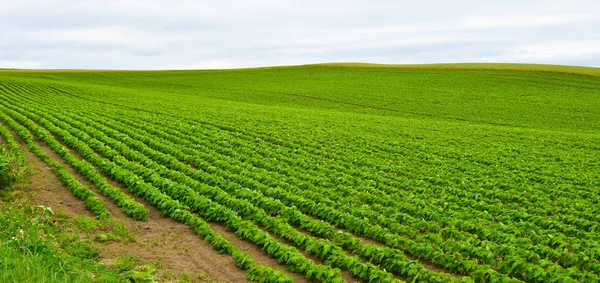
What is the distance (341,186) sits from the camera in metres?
15.4

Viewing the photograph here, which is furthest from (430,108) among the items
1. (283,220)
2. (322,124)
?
(283,220)

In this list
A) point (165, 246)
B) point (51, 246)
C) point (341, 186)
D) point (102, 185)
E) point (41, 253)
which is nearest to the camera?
point (41, 253)

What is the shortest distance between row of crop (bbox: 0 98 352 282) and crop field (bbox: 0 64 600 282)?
4 cm

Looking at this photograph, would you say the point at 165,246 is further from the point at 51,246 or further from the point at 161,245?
the point at 51,246

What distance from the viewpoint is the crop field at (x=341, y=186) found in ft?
33.2

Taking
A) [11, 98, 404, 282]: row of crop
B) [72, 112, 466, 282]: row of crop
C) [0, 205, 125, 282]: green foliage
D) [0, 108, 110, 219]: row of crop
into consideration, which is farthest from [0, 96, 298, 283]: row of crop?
[0, 205, 125, 282]: green foliage

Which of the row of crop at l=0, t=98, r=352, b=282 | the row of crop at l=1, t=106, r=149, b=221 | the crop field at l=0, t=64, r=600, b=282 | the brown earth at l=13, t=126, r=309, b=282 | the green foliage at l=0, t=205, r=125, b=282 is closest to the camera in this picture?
the green foliage at l=0, t=205, r=125, b=282

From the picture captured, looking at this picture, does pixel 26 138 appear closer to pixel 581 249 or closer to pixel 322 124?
pixel 322 124

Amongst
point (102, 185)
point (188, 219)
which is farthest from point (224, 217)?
point (102, 185)

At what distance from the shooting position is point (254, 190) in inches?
568

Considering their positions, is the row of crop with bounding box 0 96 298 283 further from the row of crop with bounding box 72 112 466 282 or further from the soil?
the row of crop with bounding box 72 112 466 282

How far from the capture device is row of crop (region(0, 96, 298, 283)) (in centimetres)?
941

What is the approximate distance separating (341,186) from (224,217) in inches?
177

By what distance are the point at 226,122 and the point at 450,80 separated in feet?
153
